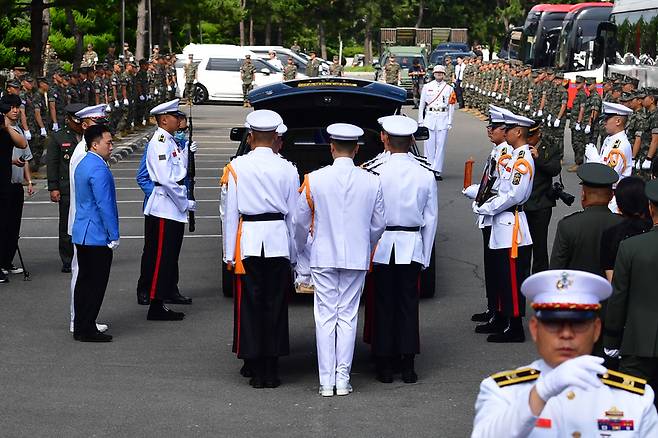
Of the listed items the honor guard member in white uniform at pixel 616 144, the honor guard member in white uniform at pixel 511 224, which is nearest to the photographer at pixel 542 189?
the honor guard member in white uniform at pixel 511 224

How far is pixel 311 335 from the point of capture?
10641 mm

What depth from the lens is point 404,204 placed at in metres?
9.16

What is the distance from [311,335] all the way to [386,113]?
2.65m

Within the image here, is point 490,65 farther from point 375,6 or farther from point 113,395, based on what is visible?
point 375,6

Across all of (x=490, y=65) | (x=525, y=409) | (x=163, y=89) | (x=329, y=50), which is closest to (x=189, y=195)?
(x=525, y=409)

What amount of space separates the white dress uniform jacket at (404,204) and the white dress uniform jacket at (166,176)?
8.62ft

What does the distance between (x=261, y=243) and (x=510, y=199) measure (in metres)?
2.27

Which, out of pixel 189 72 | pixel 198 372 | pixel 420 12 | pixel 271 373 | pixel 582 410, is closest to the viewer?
pixel 582 410

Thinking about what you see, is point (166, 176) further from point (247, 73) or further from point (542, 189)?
point (247, 73)

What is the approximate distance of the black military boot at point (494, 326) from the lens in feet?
35.0

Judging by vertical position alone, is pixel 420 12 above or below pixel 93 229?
below

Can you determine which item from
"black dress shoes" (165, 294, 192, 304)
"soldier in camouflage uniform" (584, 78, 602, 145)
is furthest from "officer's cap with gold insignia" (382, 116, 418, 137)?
"soldier in camouflage uniform" (584, 78, 602, 145)

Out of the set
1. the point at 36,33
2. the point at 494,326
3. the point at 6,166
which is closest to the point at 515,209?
the point at 494,326

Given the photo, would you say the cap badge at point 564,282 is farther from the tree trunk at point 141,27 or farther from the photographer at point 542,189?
the tree trunk at point 141,27
